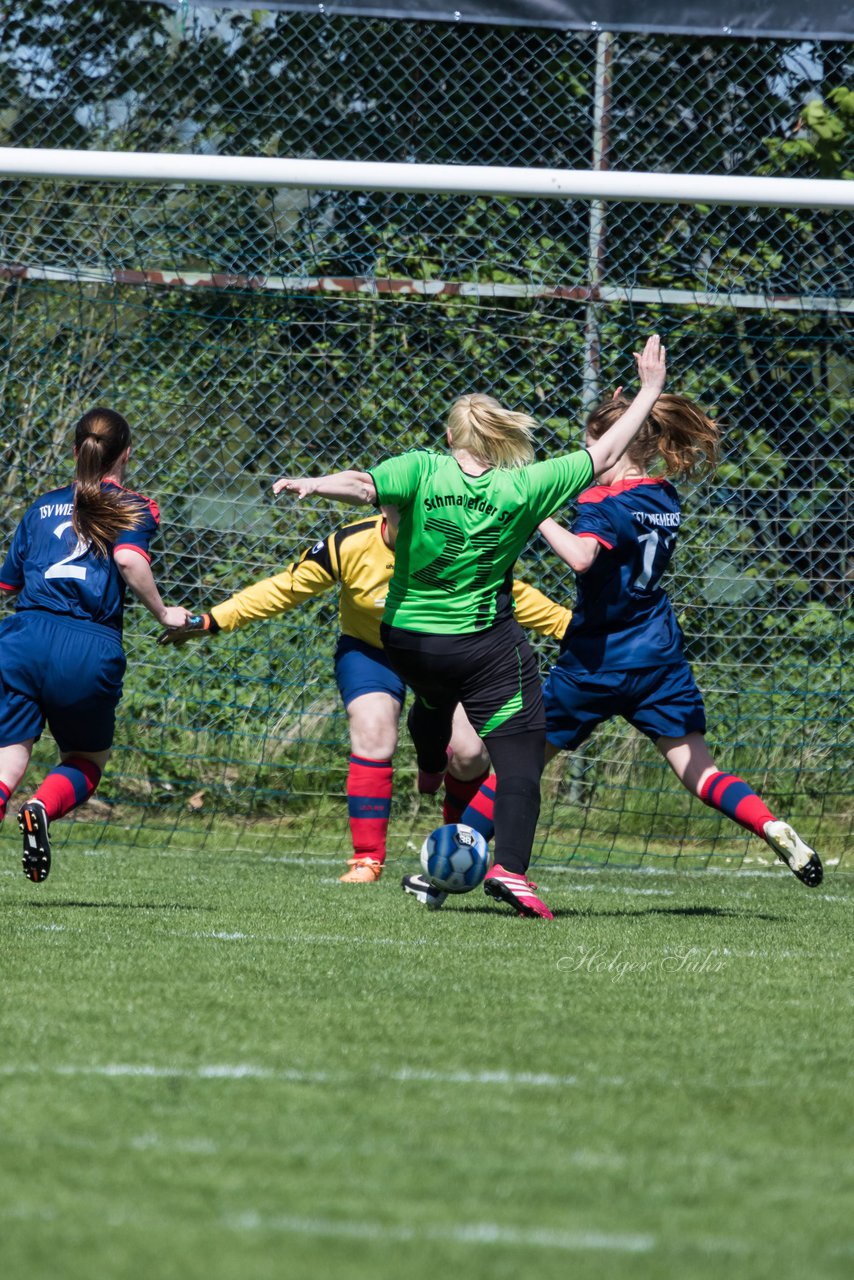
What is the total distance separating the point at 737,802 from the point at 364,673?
1.70 m

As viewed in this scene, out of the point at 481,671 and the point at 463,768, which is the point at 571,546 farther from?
the point at 463,768

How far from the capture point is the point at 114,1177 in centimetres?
215

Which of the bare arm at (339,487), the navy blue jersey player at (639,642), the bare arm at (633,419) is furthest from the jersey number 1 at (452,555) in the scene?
the navy blue jersey player at (639,642)

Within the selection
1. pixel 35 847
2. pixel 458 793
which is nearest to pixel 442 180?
pixel 458 793

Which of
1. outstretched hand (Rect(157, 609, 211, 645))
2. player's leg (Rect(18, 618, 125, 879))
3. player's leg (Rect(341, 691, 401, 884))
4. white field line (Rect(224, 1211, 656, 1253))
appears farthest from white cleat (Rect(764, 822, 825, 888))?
white field line (Rect(224, 1211, 656, 1253))

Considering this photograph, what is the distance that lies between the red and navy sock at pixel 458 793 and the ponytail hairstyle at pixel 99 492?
1836 millimetres

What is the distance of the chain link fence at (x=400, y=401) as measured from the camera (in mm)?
8086

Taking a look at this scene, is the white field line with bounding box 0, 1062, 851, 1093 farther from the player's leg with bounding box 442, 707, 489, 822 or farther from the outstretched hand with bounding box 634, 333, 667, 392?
the player's leg with bounding box 442, 707, 489, 822

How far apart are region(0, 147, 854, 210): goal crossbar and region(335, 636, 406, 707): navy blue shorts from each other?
1.82 m

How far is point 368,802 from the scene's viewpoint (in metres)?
6.52

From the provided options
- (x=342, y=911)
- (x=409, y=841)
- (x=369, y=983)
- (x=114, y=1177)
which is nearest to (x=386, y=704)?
(x=342, y=911)

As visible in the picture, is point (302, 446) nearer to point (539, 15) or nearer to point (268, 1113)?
point (539, 15)

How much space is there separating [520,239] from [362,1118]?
6.82 metres

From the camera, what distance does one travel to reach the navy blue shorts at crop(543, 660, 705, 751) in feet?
18.6
